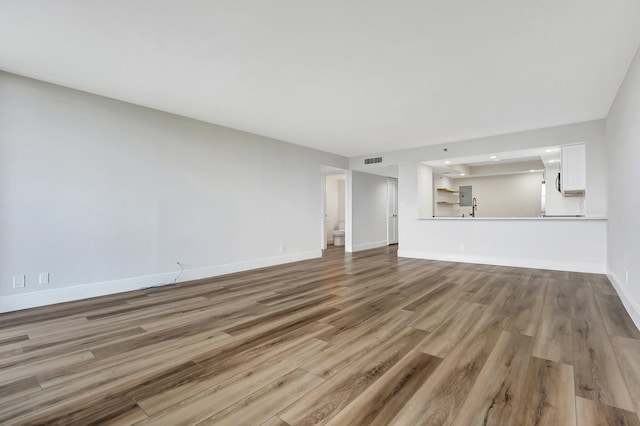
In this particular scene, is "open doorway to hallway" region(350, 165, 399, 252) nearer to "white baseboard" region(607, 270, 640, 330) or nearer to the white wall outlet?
"white baseboard" region(607, 270, 640, 330)

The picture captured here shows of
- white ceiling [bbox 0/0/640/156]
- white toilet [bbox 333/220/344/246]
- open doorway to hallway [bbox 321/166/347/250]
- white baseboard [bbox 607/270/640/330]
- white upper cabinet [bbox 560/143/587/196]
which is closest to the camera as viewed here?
white ceiling [bbox 0/0/640/156]

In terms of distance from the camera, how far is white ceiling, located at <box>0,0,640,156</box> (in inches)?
85.5

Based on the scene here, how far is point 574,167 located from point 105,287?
24.0ft

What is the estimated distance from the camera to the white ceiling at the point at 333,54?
217 centimetres

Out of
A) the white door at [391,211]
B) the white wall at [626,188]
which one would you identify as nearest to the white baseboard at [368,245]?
the white door at [391,211]

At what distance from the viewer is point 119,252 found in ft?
12.7

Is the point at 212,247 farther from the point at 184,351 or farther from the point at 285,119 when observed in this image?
the point at 184,351

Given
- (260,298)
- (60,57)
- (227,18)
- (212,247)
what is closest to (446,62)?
(227,18)

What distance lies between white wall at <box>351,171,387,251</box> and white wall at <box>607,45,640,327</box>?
497 centimetres

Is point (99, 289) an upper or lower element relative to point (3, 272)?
lower

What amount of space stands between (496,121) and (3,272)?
266 inches

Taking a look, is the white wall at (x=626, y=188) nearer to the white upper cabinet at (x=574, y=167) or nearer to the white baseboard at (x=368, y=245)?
the white upper cabinet at (x=574, y=167)

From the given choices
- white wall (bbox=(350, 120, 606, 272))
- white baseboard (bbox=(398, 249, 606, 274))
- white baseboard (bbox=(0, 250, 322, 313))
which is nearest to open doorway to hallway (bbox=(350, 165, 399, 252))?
white wall (bbox=(350, 120, 606, 272))

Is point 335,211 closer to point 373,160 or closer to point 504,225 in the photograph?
point 373,160
